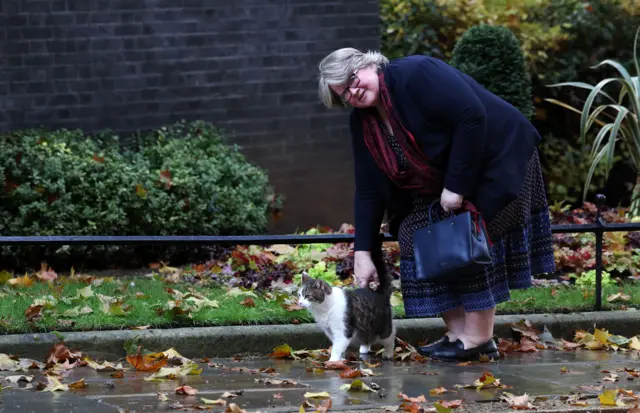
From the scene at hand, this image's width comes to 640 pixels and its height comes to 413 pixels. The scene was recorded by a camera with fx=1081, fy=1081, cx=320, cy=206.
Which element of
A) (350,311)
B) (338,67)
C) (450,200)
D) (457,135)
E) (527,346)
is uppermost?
(338,67)

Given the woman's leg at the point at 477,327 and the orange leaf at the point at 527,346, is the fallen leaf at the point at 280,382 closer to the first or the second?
the woman's leg at the point at 477,327

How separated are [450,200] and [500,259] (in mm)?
572

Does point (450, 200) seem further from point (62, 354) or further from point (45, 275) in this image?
point (45, 275)

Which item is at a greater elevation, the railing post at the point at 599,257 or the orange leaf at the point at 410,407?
the railing post at the point at 599,257

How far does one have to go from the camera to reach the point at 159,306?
626 centimetres

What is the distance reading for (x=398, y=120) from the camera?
16.9 ft

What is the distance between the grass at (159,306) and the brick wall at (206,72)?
274cm

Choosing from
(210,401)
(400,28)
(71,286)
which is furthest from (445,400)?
(400,28)

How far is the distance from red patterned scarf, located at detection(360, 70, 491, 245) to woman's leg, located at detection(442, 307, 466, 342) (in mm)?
701

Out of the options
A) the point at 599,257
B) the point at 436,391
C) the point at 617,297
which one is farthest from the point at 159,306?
the point at 617,297

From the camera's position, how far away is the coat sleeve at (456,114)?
504 centimetres

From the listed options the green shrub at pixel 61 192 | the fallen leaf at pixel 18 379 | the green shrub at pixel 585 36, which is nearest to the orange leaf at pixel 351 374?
the fallen leaf at pixel 18 379

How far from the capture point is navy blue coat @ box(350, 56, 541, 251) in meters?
5.06

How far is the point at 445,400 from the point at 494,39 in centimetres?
642
